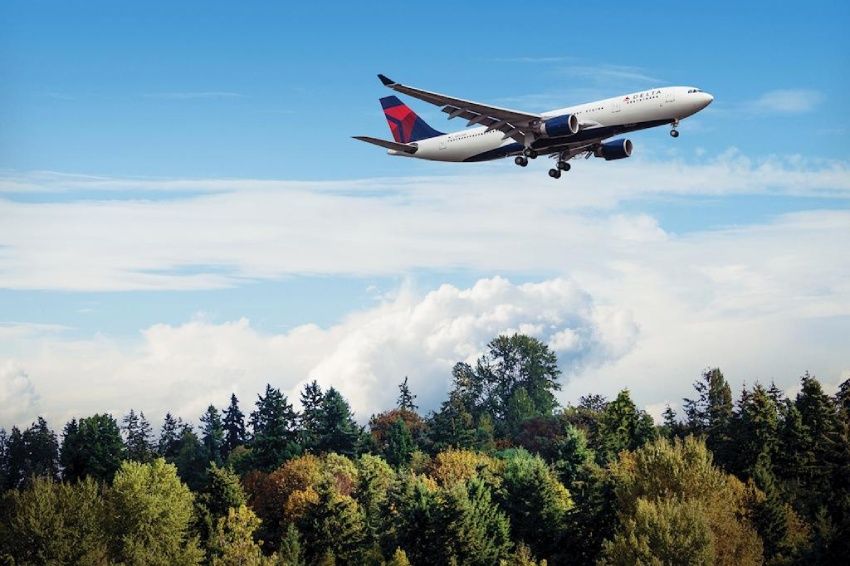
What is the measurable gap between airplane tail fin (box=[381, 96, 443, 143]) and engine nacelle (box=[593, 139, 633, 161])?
2297 centimetres

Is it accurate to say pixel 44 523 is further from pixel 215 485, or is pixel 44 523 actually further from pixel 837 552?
pixel 837 552

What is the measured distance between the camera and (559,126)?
93.1 m

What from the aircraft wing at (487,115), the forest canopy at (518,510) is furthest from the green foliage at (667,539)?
the aircraft wing at (487,115)

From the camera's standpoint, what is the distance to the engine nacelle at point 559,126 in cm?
9275

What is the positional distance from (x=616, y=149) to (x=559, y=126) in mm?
5842

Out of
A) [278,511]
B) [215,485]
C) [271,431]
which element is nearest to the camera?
[215,485]

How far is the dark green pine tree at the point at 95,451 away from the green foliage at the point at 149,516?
3215 centimetres

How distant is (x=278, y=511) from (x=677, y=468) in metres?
52.0

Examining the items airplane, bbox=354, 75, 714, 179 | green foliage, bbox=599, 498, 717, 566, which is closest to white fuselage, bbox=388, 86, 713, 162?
airplane, bbox=354, 75, 714, 179

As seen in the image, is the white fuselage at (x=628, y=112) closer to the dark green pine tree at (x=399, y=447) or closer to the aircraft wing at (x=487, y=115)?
the aircraft wing at (x=487, y=115)

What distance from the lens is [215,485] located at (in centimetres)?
11756

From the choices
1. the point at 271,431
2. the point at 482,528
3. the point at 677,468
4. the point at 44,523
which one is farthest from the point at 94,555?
the point at 271,431

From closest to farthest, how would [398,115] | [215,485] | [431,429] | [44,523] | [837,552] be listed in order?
[837,552]
[44,523]
[215,485]
[398,115]
[431,429]

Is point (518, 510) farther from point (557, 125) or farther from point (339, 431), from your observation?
point (339, 431)
